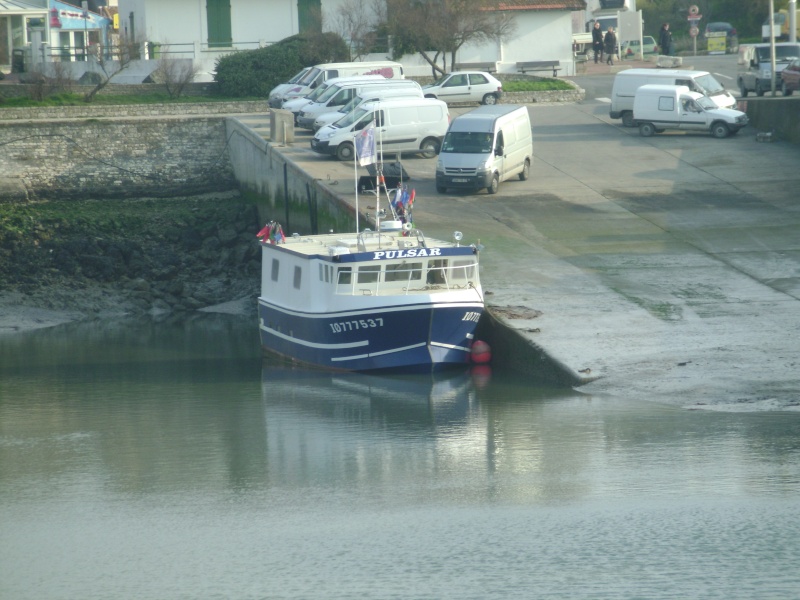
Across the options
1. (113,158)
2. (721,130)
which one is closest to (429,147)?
(721,130)

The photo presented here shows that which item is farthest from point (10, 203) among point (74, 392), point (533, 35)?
point (533, 35)

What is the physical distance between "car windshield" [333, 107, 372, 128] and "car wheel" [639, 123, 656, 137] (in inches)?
374

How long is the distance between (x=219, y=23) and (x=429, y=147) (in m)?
19.9

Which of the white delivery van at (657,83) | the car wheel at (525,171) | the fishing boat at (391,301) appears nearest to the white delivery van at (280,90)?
the white delivery van at (657,83)

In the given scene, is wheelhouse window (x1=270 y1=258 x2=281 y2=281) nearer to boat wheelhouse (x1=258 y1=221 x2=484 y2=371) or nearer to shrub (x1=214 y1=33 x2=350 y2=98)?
boat wheelhouse (x1=258 y1=221 x2=484 y2=371)

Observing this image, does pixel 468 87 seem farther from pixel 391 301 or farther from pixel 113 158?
pixel 391 301

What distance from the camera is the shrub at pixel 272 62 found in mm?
48219

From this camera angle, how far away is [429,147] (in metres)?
36.7

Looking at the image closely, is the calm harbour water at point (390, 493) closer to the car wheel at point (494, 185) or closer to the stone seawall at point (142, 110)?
the car wheel at point (494, 185)

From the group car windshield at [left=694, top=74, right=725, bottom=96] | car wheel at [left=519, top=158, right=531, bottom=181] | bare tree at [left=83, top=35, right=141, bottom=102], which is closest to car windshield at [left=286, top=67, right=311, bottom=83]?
bare tree at [left=83, top=35, right=141, bottom=102]

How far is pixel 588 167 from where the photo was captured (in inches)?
1391

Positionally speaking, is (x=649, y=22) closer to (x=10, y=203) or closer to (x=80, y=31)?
(x=80, y=31)

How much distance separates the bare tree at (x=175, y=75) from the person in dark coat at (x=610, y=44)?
790 inches

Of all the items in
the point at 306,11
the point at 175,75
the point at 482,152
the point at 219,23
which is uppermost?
the point at 306,11
